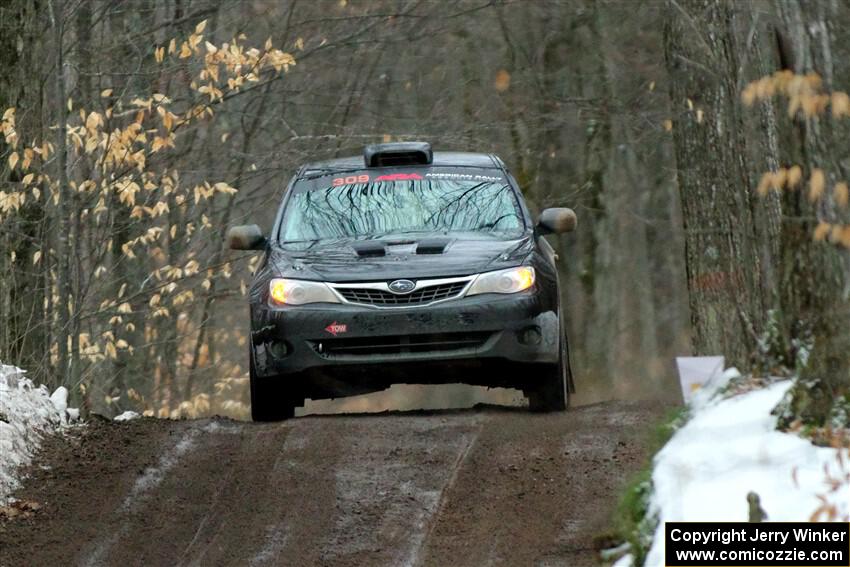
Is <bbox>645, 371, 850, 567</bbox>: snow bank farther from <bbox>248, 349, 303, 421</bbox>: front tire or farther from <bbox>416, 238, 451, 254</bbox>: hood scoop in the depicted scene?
<bbox>248, 349, 303, 421</bbox>: front tire

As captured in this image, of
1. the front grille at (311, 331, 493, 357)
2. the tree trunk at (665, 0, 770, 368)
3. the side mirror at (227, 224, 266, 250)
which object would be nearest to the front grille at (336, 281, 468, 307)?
the front grille at (311, 331, 493, 357)

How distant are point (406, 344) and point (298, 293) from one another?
0.83 meters

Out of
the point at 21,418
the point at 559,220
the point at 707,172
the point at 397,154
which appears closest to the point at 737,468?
the point at 559,220

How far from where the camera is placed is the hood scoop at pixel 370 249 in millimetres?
10492

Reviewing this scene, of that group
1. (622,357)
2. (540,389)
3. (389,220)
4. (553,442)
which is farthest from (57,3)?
(622,357)

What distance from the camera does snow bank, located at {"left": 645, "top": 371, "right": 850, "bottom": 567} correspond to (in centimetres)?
592

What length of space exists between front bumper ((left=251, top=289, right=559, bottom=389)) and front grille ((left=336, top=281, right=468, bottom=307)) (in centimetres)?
6

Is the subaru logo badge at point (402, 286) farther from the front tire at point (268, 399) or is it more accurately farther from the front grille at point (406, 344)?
the front tire at point (268, 399)

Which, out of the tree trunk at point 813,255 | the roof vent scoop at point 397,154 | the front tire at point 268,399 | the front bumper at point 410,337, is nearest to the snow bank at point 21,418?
the front tire at point 268,399

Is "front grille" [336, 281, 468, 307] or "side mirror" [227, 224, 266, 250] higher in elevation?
"side mirror" [227, 224, 266, 250]

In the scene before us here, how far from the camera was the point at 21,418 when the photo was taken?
9781mm

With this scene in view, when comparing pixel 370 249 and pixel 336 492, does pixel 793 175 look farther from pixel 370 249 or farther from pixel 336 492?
pixel 370 249

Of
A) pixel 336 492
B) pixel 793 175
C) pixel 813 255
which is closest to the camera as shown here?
pixel 793 175

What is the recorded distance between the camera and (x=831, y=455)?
6.18m
